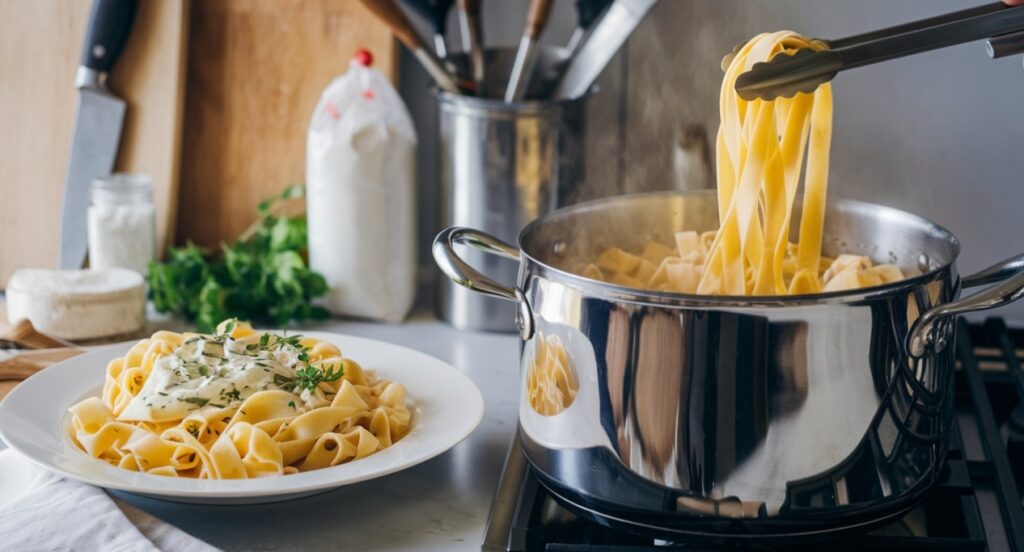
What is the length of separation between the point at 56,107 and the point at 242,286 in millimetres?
387

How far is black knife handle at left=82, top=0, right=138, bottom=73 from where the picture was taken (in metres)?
1.54

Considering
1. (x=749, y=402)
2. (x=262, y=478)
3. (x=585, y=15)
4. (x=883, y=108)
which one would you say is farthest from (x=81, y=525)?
(x=883, y=108)

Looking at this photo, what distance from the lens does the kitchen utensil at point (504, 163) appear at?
4.72 ft

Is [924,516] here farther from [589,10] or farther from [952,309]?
[589,10]

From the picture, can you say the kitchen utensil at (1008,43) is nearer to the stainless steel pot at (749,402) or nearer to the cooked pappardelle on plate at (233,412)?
the stainless steel pot at (749,402)

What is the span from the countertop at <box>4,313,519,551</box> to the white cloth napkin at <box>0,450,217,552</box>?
0.06 m

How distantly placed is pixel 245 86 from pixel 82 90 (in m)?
0.22

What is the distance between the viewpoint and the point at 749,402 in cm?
84

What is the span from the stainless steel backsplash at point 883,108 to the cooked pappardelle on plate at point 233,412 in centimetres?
63

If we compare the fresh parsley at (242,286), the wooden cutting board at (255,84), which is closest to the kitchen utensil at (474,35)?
the wooden cutting board at (255,84)

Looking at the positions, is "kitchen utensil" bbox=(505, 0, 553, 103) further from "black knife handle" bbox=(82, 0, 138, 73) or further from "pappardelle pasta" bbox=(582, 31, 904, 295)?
"black knife handle" bbox=(82, 0, 138, 73)

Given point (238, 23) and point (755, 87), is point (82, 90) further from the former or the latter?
point (755, 87)

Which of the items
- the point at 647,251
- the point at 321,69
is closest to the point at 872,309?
the point at 647,251

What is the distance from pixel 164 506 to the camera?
3.37 ft
